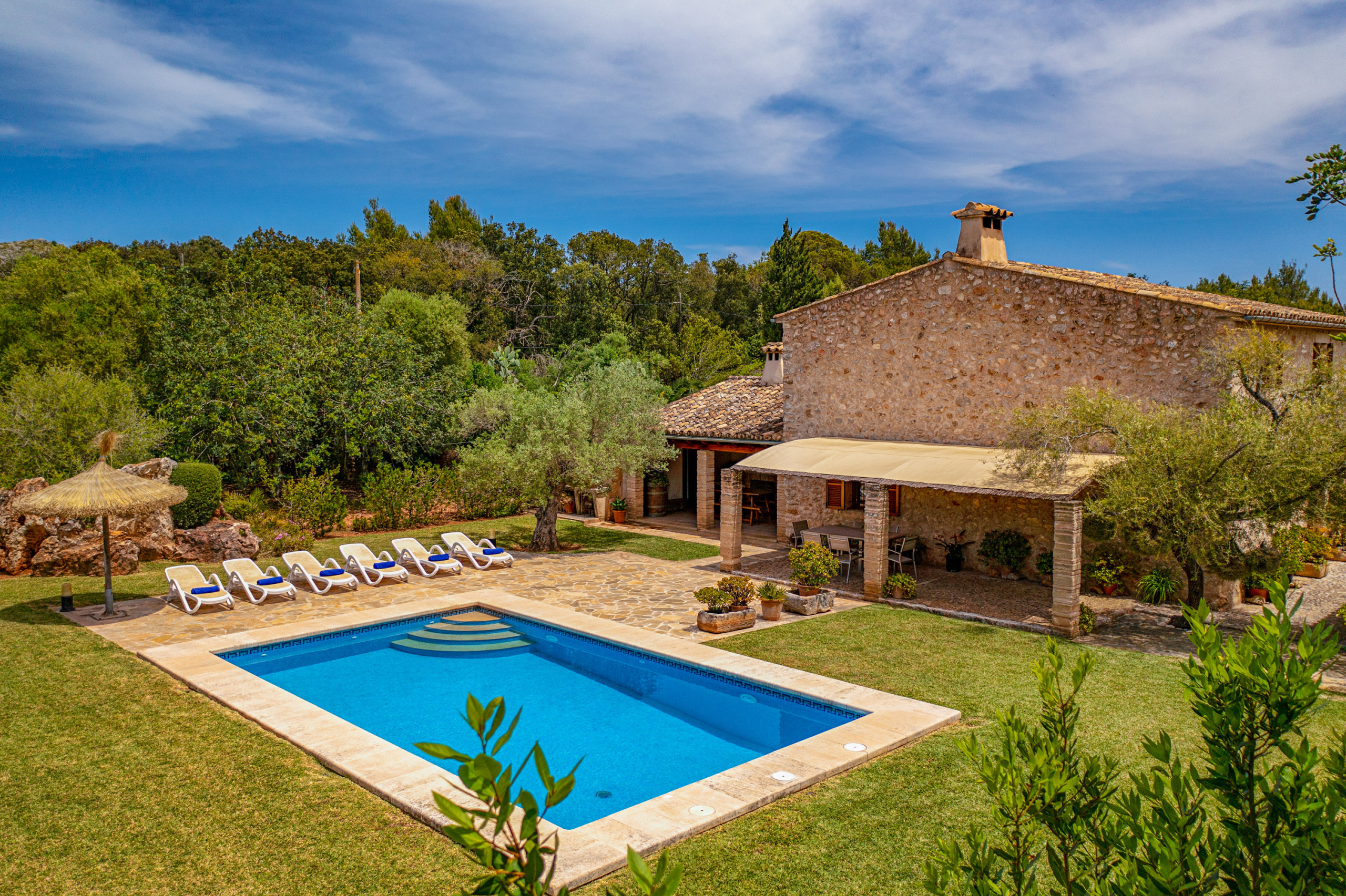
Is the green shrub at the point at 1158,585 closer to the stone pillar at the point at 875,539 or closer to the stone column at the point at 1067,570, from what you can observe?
the stone column at the point at 1067,570

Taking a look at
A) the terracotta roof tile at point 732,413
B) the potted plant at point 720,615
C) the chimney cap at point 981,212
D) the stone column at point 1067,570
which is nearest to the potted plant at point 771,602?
the potted plant at point 720,615

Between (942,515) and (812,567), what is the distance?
5.11 meters

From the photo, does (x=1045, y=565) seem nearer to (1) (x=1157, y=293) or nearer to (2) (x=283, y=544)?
(1) (x=1157, y=293)

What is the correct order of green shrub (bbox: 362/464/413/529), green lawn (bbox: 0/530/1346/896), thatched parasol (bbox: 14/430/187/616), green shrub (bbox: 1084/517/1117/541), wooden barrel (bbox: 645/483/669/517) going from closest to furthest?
green lawn (bbox: 0/530/1346/896)
thatched parasol (bbox: 14/430/187/616)
green shrub (bbox: 1084/517/1117/541)
green shrub (bbox: 362/464/413/529)
wooden barrel (bbox: 645/483/669/517)

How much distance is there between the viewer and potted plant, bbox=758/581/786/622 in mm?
15336

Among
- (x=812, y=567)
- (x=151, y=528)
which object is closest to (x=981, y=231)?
(x=812, y=567)

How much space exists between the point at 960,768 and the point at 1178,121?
1761cm

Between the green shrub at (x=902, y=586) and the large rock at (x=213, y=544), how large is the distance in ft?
49.8

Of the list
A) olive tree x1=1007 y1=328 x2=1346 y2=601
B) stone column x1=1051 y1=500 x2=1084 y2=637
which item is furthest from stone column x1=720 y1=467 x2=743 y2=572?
stone column x1=1051 y1=500 x2=1084 y2=637

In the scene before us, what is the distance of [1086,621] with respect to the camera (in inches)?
562

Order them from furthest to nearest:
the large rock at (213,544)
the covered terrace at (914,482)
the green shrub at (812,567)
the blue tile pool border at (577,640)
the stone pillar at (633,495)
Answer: the stone pillar at (633,495) → the large rock at (213,544) → the green shrub at (812,567) → the covered terrace at (914,482) → the blue tile pool border at (577,640)

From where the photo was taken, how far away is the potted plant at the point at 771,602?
15.3 meters

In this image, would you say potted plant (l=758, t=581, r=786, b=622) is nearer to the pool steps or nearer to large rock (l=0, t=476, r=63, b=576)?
the pool steps

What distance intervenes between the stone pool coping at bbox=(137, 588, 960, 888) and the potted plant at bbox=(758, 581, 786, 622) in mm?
2129
